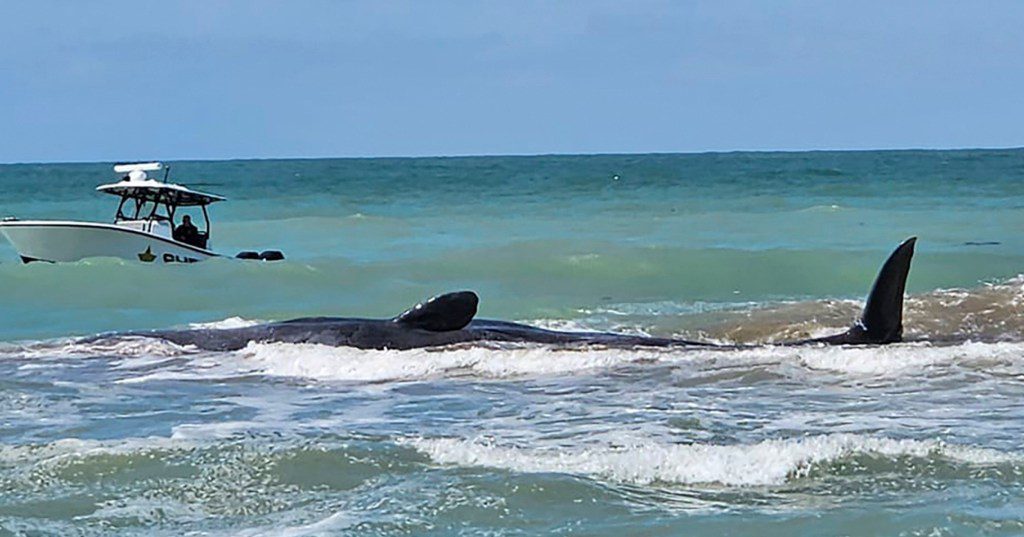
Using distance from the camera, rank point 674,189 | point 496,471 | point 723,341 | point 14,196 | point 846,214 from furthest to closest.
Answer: point 14,196 < point 674,189 < point 846,214 < point 723,341 < point 496,471

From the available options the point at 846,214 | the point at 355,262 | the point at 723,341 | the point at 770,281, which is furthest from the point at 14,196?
the point at 723,341

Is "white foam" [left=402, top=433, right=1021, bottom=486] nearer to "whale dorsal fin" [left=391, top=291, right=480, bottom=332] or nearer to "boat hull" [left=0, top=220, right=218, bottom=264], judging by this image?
"whale dorsal fin" [left=391, top=291, right=480, bottom=332]

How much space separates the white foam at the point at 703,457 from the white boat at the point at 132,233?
667 inches

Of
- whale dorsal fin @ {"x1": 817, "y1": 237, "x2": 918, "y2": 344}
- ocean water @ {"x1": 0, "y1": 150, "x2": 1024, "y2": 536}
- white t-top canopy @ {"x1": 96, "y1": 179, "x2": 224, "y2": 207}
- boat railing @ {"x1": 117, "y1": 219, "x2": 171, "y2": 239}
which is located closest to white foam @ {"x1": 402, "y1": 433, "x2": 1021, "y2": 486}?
ocean water @ {"x1": 0, "y1": 150, "x2": 1024, "y2": 536}

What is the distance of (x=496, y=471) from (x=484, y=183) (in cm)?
7771

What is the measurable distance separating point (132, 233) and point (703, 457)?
18.9 m

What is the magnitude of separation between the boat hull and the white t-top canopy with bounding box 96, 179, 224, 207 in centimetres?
61

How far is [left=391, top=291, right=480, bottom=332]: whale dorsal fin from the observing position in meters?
14.0

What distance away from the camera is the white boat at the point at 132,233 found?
84.4 feet

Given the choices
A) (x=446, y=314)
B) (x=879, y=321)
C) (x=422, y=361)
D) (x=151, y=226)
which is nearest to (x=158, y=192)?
(x=151, y=226)

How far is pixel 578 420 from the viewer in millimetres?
10477

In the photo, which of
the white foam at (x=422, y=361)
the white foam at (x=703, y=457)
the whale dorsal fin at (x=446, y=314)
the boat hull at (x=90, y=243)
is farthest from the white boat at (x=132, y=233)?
the white foam at (x=703, y=457)

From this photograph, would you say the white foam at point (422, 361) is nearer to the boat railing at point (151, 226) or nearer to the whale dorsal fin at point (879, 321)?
the whale dorsal fin at point (879, 321)

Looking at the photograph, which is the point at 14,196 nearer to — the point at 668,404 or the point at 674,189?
the point at 674,189
